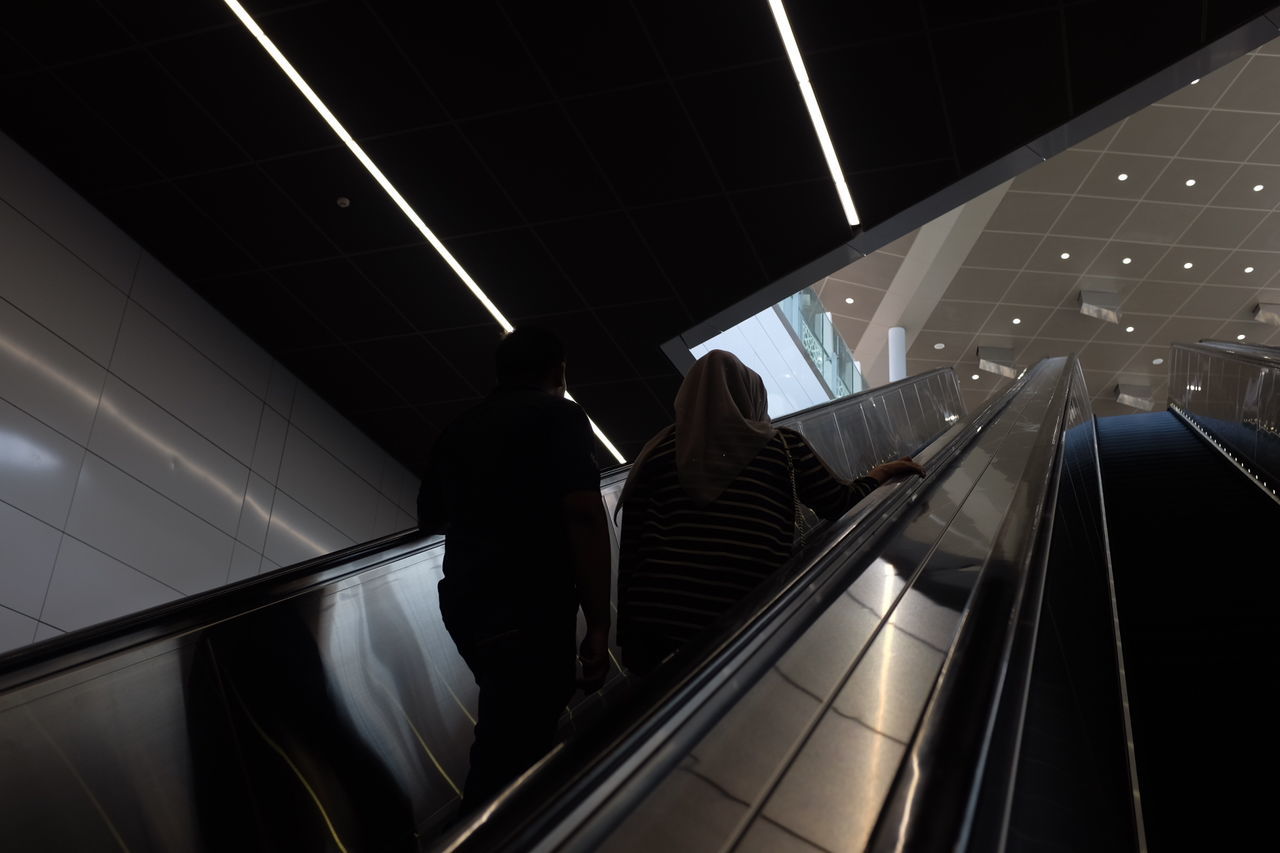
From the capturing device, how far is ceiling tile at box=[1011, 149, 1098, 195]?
1894 centimetres

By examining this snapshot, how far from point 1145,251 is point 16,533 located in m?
20.7

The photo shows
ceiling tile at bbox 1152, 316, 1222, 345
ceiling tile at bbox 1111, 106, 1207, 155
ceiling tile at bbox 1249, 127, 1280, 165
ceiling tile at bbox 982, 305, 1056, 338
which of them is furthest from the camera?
ceiling tile at bbox 1152, 316, 1222, 345

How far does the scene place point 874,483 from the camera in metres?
3.75

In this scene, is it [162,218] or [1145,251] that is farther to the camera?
[1145,251]

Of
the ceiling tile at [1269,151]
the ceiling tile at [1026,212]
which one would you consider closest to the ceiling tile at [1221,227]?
the ceiling tile at [1269,151]

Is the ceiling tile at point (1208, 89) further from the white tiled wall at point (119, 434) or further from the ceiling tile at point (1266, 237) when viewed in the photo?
the white tiled wall at point (119, 434)

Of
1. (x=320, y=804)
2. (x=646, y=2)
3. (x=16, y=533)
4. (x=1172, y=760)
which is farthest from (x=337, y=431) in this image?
(x=1172, y=760)

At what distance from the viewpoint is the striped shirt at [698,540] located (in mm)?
2861

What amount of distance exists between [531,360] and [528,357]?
0.04 ft

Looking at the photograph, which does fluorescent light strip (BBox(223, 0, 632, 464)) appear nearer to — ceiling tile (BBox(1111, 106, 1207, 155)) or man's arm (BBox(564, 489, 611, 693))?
man's arm (BBox(564, 489, 611, 693))

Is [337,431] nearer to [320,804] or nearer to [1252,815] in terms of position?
[320,804]

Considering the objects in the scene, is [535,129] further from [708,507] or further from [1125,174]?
[1125,174]

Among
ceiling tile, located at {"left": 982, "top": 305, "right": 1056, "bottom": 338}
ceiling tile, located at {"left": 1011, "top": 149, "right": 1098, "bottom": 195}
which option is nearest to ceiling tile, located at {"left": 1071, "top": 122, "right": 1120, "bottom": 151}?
ceiling tile, located at {"left": 1011, "top": 149, "right": 1098, "bottom": 195}

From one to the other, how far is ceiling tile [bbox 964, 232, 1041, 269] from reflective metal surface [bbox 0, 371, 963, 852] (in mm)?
18898
